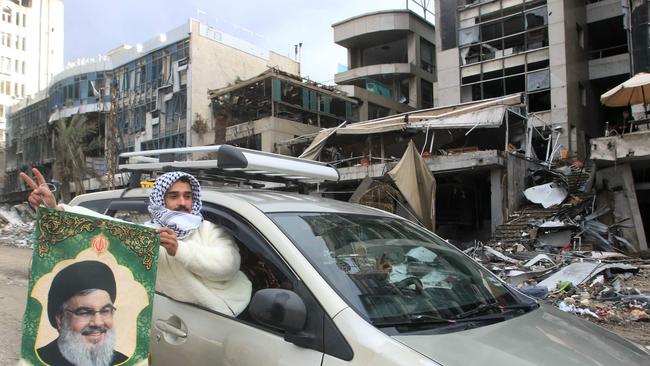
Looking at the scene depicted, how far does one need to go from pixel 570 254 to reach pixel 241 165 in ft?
37.5

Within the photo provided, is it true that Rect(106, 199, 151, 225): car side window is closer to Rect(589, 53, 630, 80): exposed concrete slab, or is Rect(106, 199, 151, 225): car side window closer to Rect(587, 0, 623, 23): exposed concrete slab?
Rect(589, 53, 630, 80): exposed concrete slab

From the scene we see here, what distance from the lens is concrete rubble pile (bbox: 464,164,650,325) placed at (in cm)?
747

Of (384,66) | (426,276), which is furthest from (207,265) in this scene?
(384,66)

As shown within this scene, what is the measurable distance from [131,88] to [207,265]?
4279 centimetres

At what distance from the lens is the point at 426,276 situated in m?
2.48

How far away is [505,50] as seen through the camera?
2923 cm

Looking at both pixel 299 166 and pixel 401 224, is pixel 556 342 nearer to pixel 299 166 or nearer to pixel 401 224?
pixel 401 224

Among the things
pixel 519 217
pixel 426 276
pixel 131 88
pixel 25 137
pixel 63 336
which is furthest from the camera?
pixel 25 137

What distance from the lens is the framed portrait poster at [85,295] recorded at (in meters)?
1.95

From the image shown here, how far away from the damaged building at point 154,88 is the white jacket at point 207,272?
32.9 m

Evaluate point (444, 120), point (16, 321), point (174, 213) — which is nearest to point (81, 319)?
point (174, 213)

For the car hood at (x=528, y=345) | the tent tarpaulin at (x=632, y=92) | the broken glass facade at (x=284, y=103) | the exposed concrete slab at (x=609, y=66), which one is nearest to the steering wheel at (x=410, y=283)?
the car hood at (x=528, y=345)

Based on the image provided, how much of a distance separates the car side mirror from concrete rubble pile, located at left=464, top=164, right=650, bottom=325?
163 inches

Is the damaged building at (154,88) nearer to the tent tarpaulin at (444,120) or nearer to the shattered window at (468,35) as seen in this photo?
the shattered window at (468,35)
